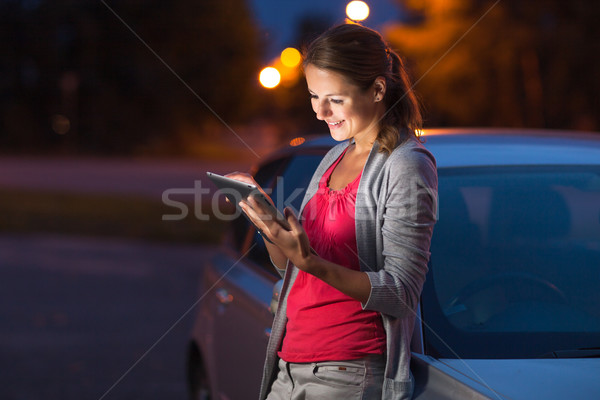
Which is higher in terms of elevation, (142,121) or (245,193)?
(142,121)

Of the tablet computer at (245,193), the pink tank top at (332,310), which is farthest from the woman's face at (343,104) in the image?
the tablet computer at (245,193)

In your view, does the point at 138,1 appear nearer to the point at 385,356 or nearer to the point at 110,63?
the point at 110,63

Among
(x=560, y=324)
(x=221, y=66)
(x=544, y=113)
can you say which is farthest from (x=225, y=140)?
(x=560, y=324)

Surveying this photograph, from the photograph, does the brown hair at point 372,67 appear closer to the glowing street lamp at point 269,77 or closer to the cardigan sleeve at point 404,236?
the cardigan sleeve at point 404,236

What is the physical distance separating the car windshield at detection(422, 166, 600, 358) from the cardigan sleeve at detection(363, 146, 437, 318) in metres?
0.33

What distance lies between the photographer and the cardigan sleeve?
1844 mm

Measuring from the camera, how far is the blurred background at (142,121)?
596 centimetres

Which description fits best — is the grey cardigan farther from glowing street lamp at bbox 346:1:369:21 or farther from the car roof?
glowing street lamp at bbox 346:1:369:21

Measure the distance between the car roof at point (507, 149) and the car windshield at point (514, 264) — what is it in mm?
32

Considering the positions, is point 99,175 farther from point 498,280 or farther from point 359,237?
point 359,237

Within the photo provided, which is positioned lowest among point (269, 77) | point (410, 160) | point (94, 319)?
point (94, 319)

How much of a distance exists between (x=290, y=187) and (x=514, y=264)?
Result: 107 cm

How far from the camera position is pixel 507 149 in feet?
9.07

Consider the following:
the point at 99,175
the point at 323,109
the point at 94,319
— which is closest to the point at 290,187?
the point at 323,109
